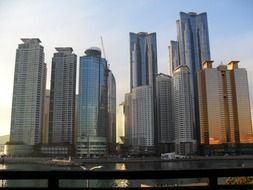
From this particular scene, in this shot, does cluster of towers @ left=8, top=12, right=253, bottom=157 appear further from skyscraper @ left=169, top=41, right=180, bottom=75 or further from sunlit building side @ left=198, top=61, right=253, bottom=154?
skyscraper @ left=169, top=41, right=180, bottom=75

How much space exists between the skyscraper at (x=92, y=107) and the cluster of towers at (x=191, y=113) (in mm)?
15377

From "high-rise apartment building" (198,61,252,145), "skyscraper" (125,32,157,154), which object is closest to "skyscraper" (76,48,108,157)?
"skyscraper" (125,32,157,154)

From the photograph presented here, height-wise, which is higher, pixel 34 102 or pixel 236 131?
pixel 34 102

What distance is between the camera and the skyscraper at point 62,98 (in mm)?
140125

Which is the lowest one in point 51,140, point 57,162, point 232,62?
point 57,162

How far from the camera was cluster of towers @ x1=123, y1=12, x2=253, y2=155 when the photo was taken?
139875 millimetres

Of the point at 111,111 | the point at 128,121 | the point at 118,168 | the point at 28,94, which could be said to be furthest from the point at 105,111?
the point at 118,168

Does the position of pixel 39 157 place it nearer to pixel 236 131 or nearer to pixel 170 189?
pixel 236 131

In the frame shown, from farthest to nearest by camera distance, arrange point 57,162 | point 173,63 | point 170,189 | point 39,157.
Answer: point 173,63 → point 39,157 → point 57,162 → point 170,189

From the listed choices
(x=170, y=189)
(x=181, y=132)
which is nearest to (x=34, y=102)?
(x=181, y=132)

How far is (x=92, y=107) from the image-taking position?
144m

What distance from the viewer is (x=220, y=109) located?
13950cm

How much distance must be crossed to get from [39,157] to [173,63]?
9636 cm

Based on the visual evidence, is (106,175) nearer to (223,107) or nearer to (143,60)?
(223,107)
